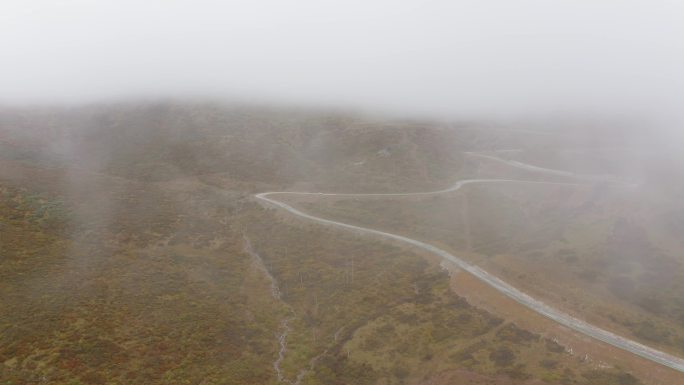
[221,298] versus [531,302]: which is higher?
[531,302]

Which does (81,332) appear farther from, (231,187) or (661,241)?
(661,241)

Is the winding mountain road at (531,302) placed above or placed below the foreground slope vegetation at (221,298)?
above

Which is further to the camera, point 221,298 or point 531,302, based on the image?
point 221,298

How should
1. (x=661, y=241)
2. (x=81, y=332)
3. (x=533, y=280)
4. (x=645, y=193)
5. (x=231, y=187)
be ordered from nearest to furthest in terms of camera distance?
(x=81, y=332), (x=533, y=280), (x=661, y=241), (x=645, y=193), (x=231, y=187)

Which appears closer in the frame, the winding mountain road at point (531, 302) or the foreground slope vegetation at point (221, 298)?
the winding mountain road at point (531, 302)

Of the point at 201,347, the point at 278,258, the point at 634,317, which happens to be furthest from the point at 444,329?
the point at 278,258

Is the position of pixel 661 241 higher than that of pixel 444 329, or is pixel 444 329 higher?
pixel 661 241

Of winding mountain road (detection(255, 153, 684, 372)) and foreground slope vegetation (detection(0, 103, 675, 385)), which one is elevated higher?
winding mountain road (detection(255, 153, 684, 372))

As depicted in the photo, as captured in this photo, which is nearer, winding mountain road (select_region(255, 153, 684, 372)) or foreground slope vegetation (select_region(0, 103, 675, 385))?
winding mountain road (select_region(255, 153, 684, 372))
